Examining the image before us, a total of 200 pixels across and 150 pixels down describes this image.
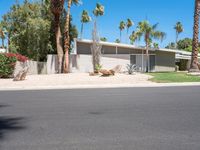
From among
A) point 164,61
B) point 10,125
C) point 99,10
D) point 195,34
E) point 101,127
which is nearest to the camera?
point 101,127

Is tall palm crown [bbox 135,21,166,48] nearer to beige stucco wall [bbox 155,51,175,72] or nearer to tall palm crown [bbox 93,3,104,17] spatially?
beige stucco wall [bbox 155,51,175,72]

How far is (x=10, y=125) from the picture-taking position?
330 inches

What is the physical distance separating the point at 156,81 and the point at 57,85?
670 cm

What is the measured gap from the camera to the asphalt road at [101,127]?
6441mm

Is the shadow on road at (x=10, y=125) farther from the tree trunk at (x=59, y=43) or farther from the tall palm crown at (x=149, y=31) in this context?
the tall palm crown at (x=149, y=31)

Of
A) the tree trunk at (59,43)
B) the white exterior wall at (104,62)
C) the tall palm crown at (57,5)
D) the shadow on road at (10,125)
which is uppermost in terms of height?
the tall palm crown at (57,5)

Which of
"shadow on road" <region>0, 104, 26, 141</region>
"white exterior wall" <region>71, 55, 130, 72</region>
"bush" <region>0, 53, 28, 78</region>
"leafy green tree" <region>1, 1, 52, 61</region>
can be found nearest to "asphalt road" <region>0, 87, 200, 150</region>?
"shadow on road" <region>0, 104, 26, 141</region>

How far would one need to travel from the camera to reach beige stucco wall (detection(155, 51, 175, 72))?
40.6 meters

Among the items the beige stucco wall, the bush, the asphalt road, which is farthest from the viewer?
the beige stucco wall

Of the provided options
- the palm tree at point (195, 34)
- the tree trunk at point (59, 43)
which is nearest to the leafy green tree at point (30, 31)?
the tree trunk at point (59, 43)

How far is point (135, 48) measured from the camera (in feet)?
128

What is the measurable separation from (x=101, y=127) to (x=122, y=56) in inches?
1143

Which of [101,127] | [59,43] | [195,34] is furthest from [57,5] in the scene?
[101,127]

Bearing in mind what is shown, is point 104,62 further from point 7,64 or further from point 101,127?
point 101,127
